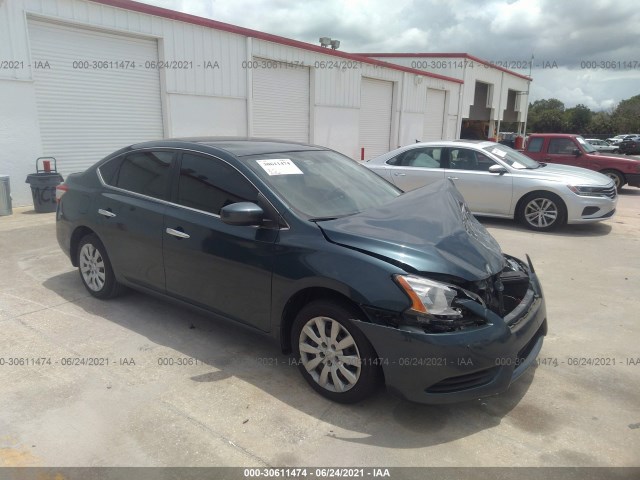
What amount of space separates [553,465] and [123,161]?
13.4 feet

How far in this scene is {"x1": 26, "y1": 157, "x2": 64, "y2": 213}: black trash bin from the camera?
28.9 ft

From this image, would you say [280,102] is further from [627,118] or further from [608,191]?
[627,118]

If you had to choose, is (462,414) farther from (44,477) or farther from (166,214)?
(166,214)

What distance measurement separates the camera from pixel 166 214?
389 centimetres

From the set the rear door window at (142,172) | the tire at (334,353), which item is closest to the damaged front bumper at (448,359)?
the tire at (334,353)

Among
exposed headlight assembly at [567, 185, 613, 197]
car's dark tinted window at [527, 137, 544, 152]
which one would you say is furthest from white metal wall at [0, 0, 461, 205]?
exposed headlight assembly at [567, 185, 613, 197]

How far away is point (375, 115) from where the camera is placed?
19.8m

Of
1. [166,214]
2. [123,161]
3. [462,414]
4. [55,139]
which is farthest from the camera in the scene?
[55,139]

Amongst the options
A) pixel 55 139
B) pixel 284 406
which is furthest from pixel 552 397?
pixel 55 139

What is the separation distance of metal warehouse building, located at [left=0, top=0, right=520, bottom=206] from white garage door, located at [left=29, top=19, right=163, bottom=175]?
0.07 feet

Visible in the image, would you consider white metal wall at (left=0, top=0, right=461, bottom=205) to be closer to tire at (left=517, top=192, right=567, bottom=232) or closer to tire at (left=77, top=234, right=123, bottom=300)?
tire at (left=77, top=234, right=123, bottom=300)

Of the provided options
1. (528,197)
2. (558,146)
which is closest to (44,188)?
(528,197)

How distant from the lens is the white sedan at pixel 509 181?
7.88m

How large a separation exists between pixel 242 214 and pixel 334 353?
1.07m
